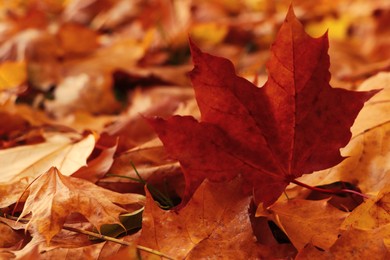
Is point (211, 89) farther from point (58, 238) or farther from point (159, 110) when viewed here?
point (159, 110)

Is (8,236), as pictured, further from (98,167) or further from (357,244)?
(357,244)

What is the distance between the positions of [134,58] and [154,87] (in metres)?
0.22

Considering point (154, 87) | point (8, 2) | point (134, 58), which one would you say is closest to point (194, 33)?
point (134, 58)

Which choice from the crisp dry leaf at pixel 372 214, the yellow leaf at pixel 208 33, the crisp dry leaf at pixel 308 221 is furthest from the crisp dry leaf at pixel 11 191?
the yellow leaf at pixel 208 33

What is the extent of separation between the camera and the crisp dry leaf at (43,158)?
0.95 m

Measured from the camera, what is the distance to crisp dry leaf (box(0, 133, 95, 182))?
37.6 inches

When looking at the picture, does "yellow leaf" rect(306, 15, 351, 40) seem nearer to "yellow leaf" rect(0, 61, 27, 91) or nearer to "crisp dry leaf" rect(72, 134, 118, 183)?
"yellow leaf" rect(0, 61, 27, 91)

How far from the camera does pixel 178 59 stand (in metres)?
2.21

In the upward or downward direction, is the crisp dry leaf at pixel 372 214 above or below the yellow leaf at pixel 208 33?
above

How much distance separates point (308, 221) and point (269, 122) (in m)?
0.15

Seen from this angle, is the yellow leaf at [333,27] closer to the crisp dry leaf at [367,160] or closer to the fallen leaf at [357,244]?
the crisp dry leaf at [367,160]

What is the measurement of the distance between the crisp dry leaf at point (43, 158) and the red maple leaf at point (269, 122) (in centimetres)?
23

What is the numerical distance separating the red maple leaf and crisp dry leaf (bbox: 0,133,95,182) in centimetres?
23

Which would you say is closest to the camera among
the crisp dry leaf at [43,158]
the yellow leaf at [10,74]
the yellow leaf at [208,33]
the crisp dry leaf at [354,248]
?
the crisp dry leaf at [354,248]
